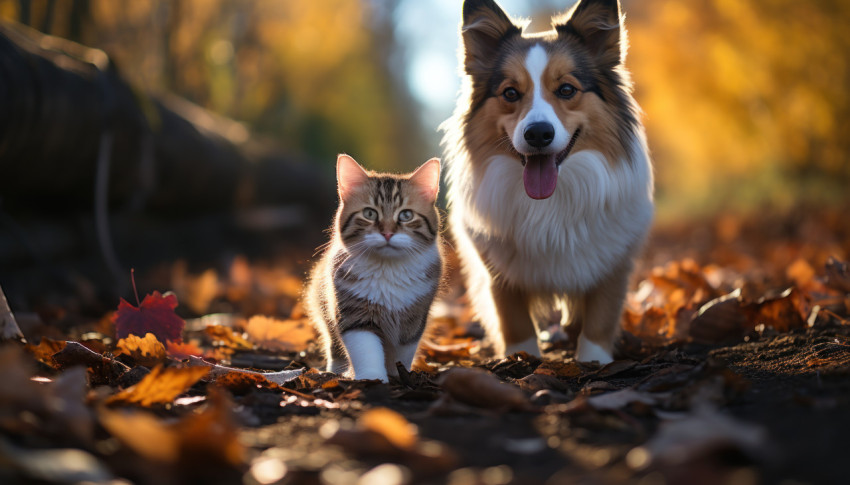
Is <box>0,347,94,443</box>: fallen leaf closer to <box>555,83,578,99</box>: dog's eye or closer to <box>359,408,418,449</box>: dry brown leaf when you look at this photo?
<box>359,408,418,449</box>: dry brown leaf

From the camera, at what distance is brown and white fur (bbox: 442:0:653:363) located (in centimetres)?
315

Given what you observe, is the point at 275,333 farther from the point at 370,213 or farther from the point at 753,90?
the point at 753,90

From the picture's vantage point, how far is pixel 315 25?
57.9 feet

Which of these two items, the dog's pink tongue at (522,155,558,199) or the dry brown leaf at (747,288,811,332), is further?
the dog's pink tongue at (522,155,558,199)

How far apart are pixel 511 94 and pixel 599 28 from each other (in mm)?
579

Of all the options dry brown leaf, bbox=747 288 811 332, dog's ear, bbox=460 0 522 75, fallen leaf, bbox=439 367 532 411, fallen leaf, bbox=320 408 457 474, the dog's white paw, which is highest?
dog's ear, bbox=460 0 522 75

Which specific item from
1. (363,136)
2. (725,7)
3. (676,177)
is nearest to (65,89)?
(725,7)

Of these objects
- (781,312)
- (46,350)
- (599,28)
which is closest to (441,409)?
(46,350)

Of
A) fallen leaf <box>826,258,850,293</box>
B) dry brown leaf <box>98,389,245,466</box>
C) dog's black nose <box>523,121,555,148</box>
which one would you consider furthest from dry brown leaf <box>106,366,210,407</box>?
fallen leaf <box>826,258,850,293</box>

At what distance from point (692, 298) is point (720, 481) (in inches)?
118

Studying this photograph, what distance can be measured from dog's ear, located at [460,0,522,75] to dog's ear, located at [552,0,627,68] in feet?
0.94

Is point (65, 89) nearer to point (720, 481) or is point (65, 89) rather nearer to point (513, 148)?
point (513, 148)

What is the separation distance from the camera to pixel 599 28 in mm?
3301

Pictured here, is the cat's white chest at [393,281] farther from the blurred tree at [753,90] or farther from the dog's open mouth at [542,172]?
the blurred tree at [753,90]
